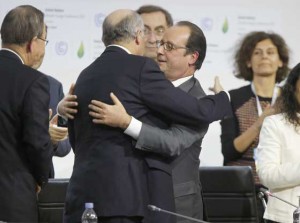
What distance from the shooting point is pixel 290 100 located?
484 centimetres

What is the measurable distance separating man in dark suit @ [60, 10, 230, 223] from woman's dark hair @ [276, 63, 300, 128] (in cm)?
96

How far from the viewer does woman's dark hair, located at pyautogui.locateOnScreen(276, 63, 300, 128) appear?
4793 mm

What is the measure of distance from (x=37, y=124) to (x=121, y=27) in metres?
0.61

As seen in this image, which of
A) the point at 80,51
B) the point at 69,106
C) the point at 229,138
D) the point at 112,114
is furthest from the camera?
the point at 80,51

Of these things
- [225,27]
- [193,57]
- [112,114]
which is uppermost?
[225,27]

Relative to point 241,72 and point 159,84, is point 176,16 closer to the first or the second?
point 241,72

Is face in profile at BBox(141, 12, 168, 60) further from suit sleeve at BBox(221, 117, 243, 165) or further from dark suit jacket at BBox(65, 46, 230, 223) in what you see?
dark suit jacket at BBox(65, 46, 230, 223)

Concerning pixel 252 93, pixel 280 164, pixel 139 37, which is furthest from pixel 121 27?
pixel 252 93

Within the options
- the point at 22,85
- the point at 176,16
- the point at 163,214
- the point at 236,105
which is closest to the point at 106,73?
the point at 22,85

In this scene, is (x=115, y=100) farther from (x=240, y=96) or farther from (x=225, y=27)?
(x=225, y=27)

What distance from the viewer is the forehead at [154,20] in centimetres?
560

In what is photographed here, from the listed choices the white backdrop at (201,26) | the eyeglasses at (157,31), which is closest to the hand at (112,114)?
the eyeglasses at (157,31)

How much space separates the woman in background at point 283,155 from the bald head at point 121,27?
1172mm

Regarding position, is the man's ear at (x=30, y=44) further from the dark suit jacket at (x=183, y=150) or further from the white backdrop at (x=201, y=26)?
the white backdrop at (x=201, y=26)
